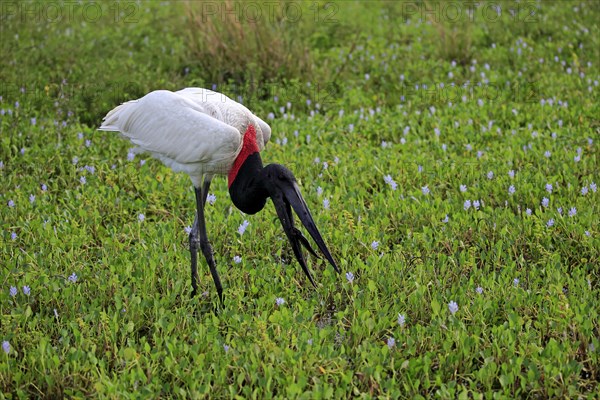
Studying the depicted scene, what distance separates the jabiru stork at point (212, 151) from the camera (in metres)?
4.13

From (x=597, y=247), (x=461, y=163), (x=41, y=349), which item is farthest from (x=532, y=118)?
(x=41, y=349)

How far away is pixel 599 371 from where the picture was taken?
143 inches

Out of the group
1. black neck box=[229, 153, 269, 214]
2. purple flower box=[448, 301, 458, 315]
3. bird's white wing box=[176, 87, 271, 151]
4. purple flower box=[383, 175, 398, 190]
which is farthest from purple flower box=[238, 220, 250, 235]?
purple flower box=[448, 301, 458, 315]

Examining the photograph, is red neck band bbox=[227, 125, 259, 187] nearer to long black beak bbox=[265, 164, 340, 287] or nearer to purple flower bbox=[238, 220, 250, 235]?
long black beak bbox=[265, 164, 340, 287]

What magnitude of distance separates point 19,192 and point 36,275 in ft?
4.07

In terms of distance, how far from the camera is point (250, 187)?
425 centimetres

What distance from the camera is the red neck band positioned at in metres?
4.34

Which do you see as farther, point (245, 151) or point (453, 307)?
point (245, 151)

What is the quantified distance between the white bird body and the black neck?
0.10 meters

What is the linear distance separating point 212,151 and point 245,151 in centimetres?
23

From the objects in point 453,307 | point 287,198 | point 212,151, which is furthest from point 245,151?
point 453,307

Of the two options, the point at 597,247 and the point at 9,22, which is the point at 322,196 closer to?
the point at 597,247

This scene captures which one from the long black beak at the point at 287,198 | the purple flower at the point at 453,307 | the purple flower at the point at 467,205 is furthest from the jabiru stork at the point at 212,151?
the purple flower at the point at 467,205

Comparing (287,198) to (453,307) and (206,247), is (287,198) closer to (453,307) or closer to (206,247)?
(206,247)
